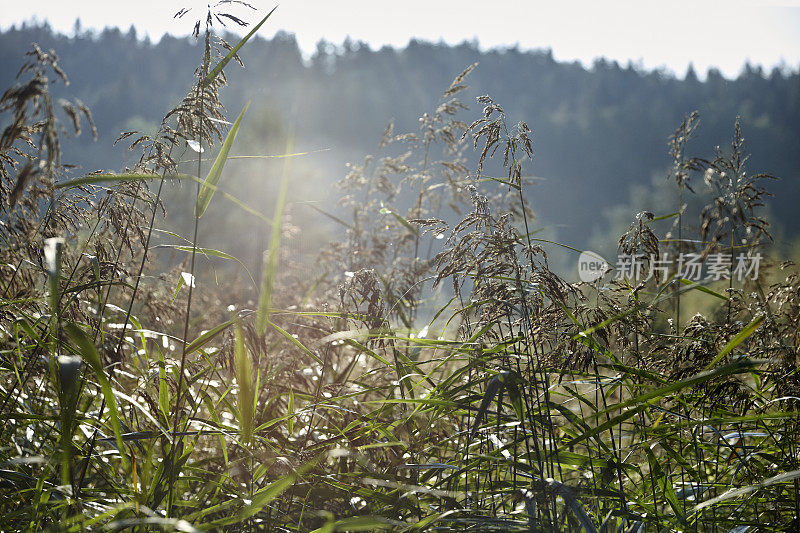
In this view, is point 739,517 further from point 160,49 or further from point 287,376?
point 160,49

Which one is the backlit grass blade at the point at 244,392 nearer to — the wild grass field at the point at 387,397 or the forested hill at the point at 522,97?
the wild grass field at the point at 387,397

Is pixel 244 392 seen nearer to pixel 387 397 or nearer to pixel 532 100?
pixel 387 397

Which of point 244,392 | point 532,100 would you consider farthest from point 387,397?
point 532,100

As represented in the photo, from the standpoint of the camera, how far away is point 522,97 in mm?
86562

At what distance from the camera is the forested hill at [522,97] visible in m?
65.3

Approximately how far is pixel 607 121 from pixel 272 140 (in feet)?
221

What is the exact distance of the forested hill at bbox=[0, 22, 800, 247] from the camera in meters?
65.3

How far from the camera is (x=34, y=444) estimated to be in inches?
66.2

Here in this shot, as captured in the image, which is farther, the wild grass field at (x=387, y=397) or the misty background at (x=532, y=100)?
the misty background at (x=532, y=100)

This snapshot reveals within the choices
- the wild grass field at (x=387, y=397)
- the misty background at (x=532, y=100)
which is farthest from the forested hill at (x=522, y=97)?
Result: the wild grass field at (x=387, y=397)

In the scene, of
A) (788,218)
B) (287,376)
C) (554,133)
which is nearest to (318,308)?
(287,376)

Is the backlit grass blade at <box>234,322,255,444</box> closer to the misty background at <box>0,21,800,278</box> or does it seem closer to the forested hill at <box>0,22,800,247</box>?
the misty background at <box>0,21,800,278</box>

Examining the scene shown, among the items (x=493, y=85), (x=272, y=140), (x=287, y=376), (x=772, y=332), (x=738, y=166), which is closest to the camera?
(x=772, y=332)

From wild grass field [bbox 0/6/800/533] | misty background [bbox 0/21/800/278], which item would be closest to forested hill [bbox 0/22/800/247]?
misty background [bbox 0/21/800/278]
